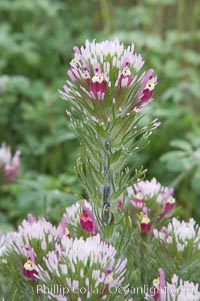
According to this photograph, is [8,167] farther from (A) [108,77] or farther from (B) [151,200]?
(A) [108,77]

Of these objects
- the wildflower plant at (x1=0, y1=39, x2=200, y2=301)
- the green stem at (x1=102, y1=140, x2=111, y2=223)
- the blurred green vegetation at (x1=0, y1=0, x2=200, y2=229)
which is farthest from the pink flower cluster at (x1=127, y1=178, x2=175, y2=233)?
the blurred green vegetation at (x1=0, y1=0, x2=200, y2=229)

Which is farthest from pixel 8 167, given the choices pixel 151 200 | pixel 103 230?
pixel 103 230

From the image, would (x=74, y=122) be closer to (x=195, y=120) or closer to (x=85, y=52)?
(x=85, y=52)

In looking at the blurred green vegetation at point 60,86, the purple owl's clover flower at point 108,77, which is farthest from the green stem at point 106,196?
the blurred green vegetation at point 60,86

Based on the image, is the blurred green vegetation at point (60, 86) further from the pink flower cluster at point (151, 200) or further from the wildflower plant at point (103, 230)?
the wildflower plant at point (103, 230)

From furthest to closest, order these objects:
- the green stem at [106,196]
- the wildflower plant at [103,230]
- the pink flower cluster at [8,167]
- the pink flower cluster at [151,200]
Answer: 1. the pink flower cluster at [8,167]
2. the pink flower cluster at [151,200]
3. the green stem at [106,196]
4. the wildflower plant at [103,230]

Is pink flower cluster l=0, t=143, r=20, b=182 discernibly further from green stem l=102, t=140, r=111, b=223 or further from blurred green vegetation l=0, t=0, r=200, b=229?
green stem l=102, t=140, r=111, b=223
